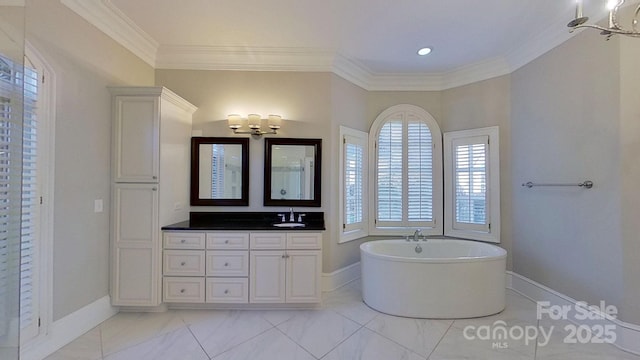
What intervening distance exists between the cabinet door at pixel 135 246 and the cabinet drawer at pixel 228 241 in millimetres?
505

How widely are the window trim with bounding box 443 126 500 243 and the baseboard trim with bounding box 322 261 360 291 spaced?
1349 mm

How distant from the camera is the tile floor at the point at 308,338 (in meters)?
2.11

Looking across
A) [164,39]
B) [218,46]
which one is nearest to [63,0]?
[164,39]

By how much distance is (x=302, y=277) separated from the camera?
2.80m

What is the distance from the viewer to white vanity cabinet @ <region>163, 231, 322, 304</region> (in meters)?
2.76

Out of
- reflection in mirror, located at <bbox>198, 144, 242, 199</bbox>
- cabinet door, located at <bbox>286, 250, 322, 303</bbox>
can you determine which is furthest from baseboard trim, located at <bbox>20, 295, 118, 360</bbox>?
cabinet door, located at <bbox>286, 250, 322, 303</bbox>

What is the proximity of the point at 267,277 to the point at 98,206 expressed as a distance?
1.67 m

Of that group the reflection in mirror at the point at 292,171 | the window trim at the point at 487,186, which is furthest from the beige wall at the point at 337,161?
the window trim at the point at 487,186

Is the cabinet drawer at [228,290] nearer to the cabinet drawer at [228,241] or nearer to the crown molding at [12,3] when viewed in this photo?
the cabinet drawer at [228,241]

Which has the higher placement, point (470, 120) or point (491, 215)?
point (470, 120)

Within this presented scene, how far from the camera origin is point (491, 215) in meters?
3.52

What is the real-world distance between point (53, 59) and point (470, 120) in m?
4.31

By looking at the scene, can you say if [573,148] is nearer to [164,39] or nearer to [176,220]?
[176,220]

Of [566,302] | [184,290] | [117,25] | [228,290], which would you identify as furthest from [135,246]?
[566,302]
